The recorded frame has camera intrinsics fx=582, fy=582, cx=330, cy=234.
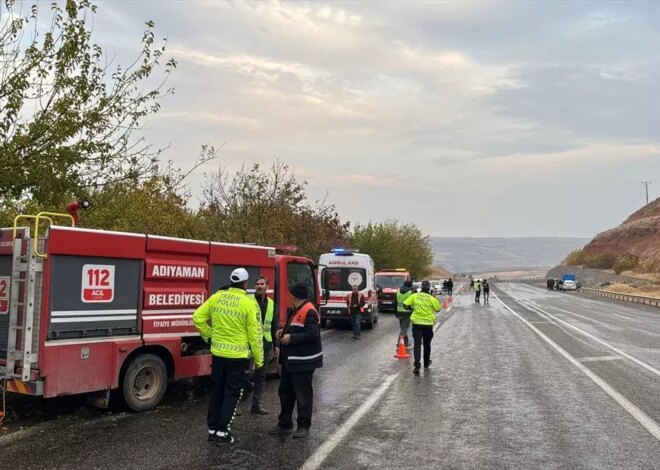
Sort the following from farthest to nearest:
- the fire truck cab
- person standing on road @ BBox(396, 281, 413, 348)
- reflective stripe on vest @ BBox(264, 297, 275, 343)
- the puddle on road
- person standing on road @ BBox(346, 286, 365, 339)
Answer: the fire truck cab → person standing on road @ BBox(346, 286, 365, 339) → person standing on road @ BBox(396, 281, 413, 348) → reflective stripe on vest @ BBox(264, 297, 275, 343) → the puddle on road

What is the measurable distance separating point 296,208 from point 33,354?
22.8 metres

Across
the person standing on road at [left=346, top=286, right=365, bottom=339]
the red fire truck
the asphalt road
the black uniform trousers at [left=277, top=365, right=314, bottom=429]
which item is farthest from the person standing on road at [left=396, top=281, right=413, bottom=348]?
the black uniform trousers at [left=277, top=365, right=314, bottom=429]

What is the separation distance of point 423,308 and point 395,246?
156 ft

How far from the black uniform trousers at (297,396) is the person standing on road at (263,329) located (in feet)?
2.92

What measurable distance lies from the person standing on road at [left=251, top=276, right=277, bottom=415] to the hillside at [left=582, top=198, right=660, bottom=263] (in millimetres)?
90321

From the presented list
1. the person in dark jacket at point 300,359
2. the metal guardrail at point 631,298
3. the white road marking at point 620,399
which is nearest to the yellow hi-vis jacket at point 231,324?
the person in dark jacket at point 300,359

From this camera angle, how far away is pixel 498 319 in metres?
24.9

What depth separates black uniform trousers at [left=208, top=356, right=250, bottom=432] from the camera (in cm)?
606

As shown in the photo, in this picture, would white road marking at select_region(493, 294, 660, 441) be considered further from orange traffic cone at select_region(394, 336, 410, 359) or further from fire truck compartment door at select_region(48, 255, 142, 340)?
fire truck compartment door at select_region(48, 255, 142, 340)

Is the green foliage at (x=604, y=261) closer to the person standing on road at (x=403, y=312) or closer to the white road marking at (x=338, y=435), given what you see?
the person standing on road at (x=403, y=312)

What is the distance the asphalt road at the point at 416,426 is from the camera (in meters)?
5.64

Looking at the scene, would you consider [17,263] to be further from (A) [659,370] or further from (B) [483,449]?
(A) [659,370]

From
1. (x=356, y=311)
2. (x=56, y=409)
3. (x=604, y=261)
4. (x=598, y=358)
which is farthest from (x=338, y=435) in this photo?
(x=604, y=261)

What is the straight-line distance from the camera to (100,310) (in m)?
6.95
